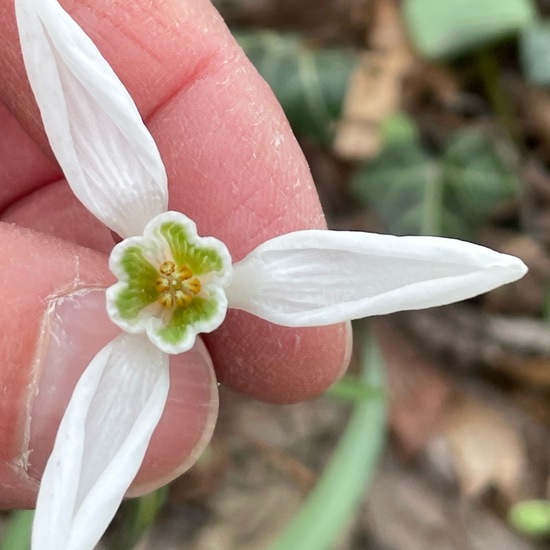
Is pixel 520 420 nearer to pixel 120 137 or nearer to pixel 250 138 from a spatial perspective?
pixel 250 138

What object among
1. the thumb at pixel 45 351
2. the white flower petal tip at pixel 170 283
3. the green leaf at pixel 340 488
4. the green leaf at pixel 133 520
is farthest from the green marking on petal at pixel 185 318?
the green leaf at pixel 340 488

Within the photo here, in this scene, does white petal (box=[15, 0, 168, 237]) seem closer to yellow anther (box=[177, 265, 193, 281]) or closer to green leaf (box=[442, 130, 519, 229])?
yellow anther (box=[177, 265, 193, 281])

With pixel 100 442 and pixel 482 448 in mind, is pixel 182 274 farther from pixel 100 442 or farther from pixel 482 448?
pixel 482 448

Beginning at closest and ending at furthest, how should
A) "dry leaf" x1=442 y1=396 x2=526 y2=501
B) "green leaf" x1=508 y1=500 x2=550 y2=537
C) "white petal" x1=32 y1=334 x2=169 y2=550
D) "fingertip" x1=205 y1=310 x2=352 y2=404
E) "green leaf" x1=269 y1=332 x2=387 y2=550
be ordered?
"white petal" x1=32 y1=334 x2=169 y2=550, "fingertip" x1=205 y1=310 x2=352 y2=404, "green leaf" x1=269 y1=332 x2=387 y2=550, "green leaf" x1=508 y1=500 x2=550 y2=537, "dry leaf" x1=442 y1=396 x2=526 y2=501

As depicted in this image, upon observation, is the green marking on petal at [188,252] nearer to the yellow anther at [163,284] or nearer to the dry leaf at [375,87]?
the yellow anther at [163,284]

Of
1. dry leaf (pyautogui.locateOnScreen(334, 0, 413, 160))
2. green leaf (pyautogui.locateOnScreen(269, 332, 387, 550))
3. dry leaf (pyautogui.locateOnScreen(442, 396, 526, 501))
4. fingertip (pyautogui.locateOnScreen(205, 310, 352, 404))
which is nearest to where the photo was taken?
fingertip (pyautogui.locateOnScreen(205, 310, 352, 404))

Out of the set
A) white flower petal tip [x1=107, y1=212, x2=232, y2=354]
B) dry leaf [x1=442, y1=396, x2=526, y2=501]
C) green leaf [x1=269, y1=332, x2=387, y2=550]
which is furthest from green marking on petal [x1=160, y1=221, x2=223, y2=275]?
dry leaf [x1=442, y1=396, x2=526, y2=501]
